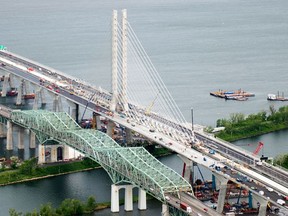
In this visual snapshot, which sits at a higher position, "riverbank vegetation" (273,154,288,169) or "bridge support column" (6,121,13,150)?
"bridge support column" (6,121,13,150)

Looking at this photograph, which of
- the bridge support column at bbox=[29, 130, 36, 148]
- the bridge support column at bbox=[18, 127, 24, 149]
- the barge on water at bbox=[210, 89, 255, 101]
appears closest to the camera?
the bridge support column at bbox=[29, 130, 36, 148]

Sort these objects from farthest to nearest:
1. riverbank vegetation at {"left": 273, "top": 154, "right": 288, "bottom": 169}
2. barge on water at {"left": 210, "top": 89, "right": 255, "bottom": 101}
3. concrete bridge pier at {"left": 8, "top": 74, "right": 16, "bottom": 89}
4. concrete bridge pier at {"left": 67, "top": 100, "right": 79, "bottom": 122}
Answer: concrete bridge pier at {"left": 8, "top": 74, "right": 16, "bottom": 89} → barge on water at {"left": 210, "top": 89, "right": 255, "bottom": 101} → concrete bridge pier at {"left": 67, "top": 100, "right": 79, "bottom": 122} → riverbank vegetation at {"left": 273, "top": 154, "right": 288, "bottom": 169}

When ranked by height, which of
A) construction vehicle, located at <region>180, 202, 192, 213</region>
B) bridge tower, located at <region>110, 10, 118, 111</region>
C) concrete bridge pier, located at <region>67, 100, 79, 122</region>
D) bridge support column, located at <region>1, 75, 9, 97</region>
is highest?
bridge tower, located at <region>110, 10, 118, 111</region>

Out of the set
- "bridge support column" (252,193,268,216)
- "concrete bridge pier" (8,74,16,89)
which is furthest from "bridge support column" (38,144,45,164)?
"concrete bridge pier" (8,74,16,89)

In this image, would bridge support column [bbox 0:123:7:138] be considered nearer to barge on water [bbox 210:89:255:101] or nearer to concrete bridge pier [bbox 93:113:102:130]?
concrete bridge pier [bbox 93:113:102:130]

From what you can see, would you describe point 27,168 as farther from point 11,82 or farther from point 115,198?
point 11,82

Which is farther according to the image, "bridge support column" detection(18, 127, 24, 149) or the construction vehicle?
"bridge support column" detection(18, 127, 24, 149)

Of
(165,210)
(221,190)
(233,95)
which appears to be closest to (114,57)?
(221,190)

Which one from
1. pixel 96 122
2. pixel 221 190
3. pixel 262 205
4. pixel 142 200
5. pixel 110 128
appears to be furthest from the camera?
pixel 96 122
